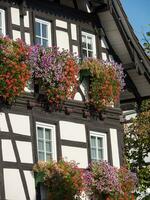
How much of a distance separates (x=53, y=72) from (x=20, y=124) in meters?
1.68

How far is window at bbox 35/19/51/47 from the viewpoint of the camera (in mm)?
19172

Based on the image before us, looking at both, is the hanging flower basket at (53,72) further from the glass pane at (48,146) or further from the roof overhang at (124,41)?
the roof overhang at (124,41)

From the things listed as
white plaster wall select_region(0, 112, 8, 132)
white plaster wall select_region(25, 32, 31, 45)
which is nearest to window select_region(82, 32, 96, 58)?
white plaster wall select_region(25, 32, 31, 45)

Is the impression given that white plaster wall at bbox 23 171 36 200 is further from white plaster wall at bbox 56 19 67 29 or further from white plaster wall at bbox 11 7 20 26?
white plaster wall at bbox 56 19 67 29

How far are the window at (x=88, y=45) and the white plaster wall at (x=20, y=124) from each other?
3.63 metres

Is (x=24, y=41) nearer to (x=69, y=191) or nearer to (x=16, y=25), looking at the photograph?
(x=16, y=25)

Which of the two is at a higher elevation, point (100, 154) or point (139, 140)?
point (139, 140)

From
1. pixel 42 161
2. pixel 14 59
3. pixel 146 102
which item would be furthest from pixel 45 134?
pixel 146 102

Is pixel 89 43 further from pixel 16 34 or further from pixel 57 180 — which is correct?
pixel 57 180

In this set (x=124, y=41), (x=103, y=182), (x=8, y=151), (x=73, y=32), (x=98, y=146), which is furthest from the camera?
(x=124, y=41)

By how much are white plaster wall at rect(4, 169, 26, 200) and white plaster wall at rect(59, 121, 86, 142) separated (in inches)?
82.9

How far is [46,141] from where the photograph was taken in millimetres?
18359

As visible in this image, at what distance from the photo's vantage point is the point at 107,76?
1964 centimetres

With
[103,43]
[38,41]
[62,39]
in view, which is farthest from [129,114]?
[38,41]
